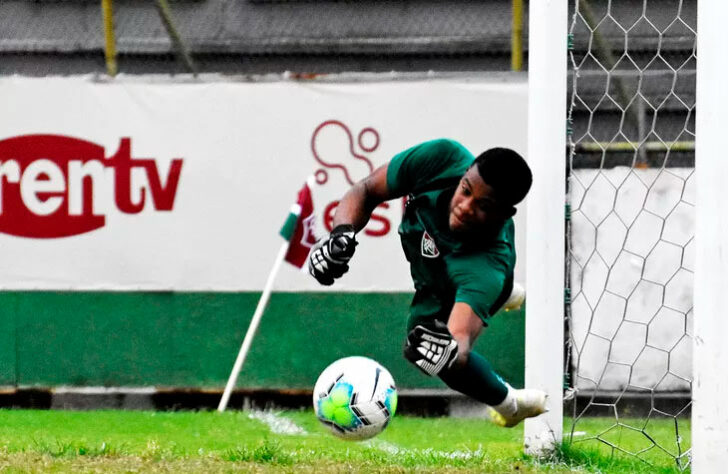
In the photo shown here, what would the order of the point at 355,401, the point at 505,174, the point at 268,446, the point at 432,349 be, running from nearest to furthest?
the point at 432,349 < the point at 505,174 < the point at 355,401 < the point at 268,446

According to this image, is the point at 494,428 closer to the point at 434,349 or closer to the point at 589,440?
the point at 589,440

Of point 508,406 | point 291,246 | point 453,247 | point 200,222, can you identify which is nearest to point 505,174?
point 453,247

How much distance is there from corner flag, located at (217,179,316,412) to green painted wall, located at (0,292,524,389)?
0.69ft

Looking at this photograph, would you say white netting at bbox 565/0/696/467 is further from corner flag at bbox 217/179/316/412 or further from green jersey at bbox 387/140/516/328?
green jersey at bbox 387/140/516/328

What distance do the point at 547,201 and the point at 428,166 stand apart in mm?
1156

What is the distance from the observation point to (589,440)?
7.40 meters

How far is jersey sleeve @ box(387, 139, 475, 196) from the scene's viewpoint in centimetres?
554

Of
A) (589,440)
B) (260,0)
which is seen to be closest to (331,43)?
(260,0)

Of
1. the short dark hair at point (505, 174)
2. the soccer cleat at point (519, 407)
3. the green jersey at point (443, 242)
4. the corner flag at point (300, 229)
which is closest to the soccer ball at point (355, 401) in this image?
the green jersey at point (443, 242)

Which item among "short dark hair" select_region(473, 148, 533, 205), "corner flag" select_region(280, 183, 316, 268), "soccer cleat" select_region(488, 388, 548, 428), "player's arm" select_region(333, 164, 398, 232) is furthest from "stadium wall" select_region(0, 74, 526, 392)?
"short dark hair" select_region(473, 148, 533, 205)

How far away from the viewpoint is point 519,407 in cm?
580

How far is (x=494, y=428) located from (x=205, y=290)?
2.24m

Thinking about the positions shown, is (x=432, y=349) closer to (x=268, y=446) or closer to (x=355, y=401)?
(x=355, y=401)

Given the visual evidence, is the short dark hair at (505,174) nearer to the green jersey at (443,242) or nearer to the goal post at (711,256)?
the green jersey at (443,242)
